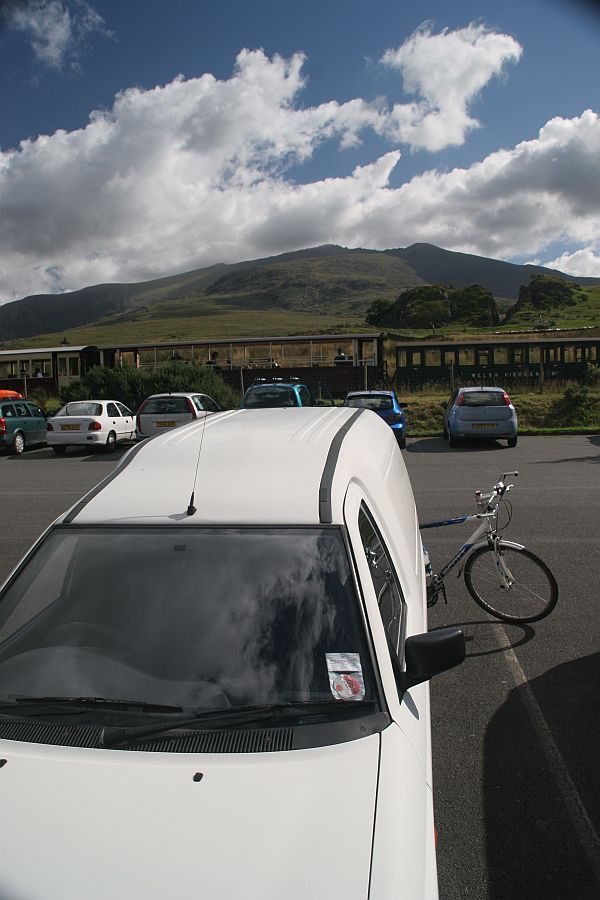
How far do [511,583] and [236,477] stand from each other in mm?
3142

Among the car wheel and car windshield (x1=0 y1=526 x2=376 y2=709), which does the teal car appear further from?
car windshield (x1=0 y1=526 x2=376 y2=709)

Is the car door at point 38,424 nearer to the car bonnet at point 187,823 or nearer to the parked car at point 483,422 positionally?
the parked car at point 483,422

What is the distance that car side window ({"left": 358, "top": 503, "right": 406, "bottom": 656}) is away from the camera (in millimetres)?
2801

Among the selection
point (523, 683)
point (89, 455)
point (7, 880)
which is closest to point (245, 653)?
point (7, 880)

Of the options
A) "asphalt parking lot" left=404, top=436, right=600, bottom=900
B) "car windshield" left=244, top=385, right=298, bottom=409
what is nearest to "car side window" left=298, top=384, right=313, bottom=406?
"car windshield" left=244, top=385, right=298, bottom=409

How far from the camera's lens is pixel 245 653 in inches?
94.4

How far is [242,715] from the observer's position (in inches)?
87.4

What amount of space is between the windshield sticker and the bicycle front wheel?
328 cm

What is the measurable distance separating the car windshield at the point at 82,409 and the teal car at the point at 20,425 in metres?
1.19

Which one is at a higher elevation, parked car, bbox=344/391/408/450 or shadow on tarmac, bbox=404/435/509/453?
parked car, bbox=344/391/408/450

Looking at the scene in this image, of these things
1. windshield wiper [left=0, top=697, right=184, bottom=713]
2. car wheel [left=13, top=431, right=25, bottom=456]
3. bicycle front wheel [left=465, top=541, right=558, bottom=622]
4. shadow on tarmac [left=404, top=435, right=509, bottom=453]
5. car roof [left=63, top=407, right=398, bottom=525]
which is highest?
car roof [left=63, top=407, right=398, bottom=525]

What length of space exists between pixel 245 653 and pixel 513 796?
5.60 feet

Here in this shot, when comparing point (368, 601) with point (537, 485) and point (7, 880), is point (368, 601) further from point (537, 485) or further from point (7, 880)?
point (537, 485)

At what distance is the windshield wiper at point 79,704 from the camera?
2271mm
